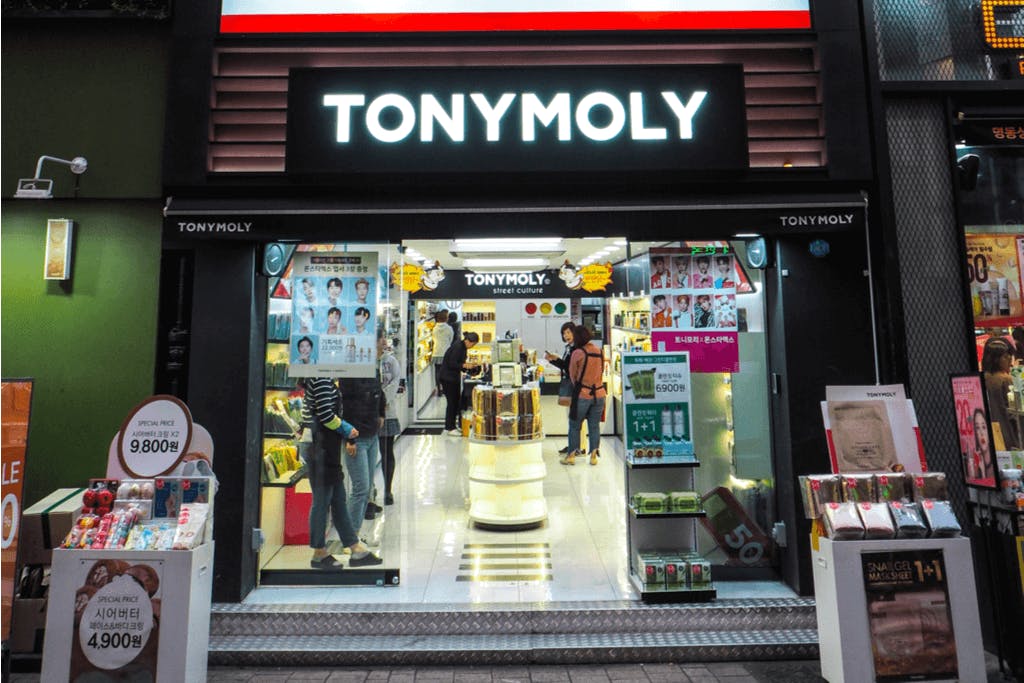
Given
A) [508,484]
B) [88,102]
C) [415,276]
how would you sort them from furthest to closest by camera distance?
[415,276]
[508,484]
[88,102]

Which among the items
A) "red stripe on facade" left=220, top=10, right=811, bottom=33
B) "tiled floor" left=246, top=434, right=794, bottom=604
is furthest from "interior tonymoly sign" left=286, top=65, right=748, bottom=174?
"tiled floor" left=246, top=434, right=794, bottom=604

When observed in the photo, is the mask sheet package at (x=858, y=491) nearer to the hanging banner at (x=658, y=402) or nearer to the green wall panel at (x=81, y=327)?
the hanging banner at (x=658, y=402)

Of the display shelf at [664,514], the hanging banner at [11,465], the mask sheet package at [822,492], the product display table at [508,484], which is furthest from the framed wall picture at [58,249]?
the mask sheet package at [822,492]

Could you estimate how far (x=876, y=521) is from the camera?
2.74m

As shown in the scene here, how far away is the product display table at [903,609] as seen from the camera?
266cm

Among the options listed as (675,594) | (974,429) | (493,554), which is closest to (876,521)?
(974,429)

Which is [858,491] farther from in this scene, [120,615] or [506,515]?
[120,615]

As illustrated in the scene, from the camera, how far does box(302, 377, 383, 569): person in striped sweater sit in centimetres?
400

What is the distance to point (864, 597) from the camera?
8.84 feet

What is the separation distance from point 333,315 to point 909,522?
3.69 metres

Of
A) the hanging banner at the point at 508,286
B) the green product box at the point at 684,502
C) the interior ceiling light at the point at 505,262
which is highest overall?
the interior ceiling light at the point at 505,262

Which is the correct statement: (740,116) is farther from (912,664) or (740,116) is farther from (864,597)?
(912,664)

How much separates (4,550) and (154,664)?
1407 mm

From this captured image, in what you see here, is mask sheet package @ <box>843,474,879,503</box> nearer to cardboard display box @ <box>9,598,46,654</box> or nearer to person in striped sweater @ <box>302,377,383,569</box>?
person in striped sweater @ <box>302,377,383,569</box>
